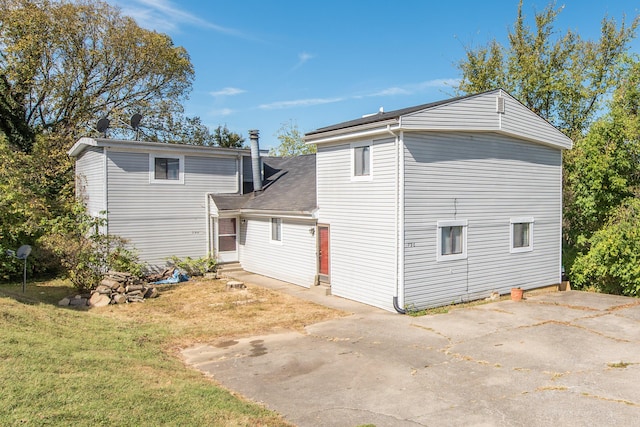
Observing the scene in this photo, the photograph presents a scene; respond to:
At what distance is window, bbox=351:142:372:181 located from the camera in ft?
40.2

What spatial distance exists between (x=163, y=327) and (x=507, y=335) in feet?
24.3

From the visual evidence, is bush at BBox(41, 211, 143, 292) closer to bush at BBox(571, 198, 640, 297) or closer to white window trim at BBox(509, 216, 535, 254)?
white window trim at BBox(509, 216, 535, 254)

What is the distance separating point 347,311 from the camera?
11562 mm

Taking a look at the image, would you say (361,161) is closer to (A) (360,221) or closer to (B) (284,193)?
(A) (360,221)

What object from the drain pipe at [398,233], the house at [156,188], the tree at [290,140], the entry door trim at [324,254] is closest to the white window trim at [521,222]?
the drain pipe at [398,233]

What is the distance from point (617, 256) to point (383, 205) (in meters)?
8.87

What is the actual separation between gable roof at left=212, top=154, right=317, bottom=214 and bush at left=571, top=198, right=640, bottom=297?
9770mm

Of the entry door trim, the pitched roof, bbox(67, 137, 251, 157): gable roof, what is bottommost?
the entry door trim

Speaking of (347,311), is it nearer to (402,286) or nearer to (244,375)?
(402,286)

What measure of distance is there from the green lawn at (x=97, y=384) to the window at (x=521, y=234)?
1052 cm

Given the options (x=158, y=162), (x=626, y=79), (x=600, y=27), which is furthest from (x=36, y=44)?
(x=600, y=27)

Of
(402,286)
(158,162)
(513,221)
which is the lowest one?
(402,286)

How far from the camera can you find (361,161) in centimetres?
1252

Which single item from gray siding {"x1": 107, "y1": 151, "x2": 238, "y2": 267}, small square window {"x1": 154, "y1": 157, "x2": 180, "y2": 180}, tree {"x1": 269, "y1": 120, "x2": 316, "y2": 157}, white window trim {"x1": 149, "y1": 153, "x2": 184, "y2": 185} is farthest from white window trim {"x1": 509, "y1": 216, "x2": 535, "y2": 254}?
tree {"x1": 269, "y1": 120, "x2": 316, "y2": 157}
